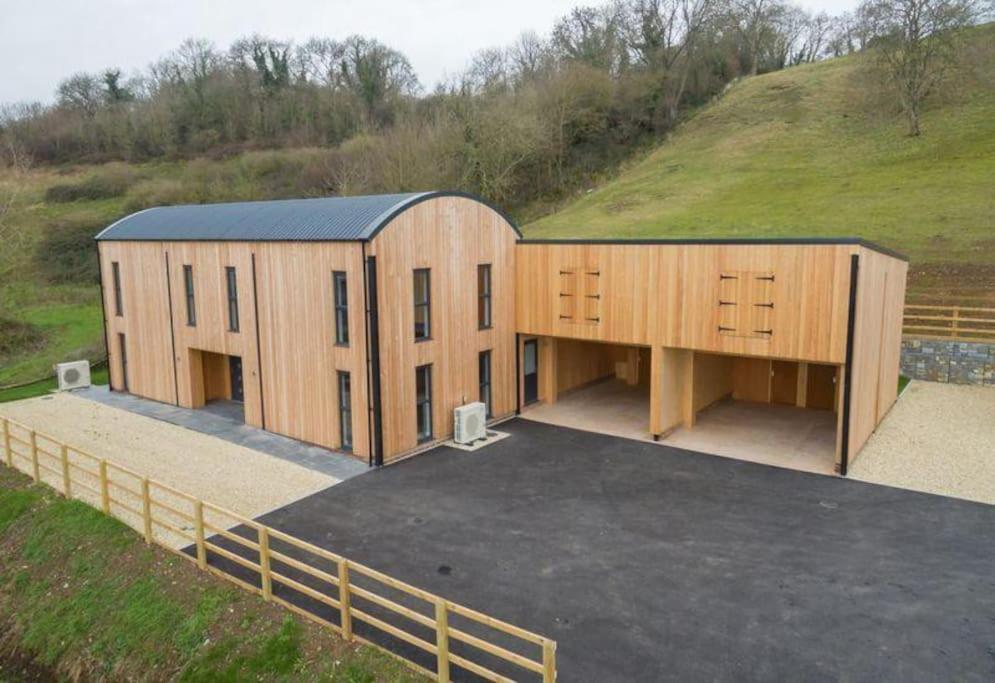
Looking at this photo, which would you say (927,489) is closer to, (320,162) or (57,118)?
(320,162)

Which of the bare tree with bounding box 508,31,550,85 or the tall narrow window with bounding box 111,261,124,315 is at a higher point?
the bare tree with bounding box 508,31,550,85

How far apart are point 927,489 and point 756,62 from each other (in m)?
51.7

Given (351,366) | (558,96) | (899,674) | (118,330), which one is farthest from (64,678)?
(558,96)

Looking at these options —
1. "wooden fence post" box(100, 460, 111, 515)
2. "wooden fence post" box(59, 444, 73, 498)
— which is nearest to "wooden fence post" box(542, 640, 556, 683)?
"wooden fence post" box(100, 460, 111, 515)

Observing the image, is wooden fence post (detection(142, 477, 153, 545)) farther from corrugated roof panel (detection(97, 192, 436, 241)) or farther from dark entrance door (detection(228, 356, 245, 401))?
dark entrance door (detection(228, 356, 245, 401))

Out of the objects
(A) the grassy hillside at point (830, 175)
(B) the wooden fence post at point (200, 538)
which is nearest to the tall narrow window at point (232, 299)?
(B) the wooden fence post at point (200, 538)

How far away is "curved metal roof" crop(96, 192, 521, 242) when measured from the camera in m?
13.2

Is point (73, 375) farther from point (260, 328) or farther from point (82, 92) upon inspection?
point (82, 92)

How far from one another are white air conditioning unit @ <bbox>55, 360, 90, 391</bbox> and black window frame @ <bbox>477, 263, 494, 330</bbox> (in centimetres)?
1224

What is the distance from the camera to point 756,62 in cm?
5469

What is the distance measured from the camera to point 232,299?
1578 cm

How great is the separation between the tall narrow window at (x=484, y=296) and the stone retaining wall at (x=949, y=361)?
1237 centimetres

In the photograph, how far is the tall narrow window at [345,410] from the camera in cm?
1359

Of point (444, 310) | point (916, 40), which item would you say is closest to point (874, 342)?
point (444, 310)
